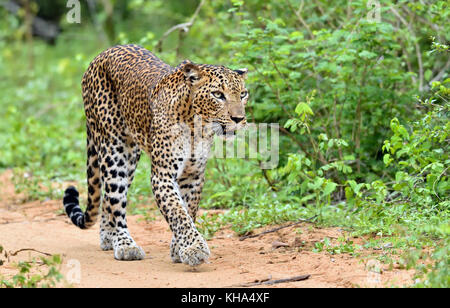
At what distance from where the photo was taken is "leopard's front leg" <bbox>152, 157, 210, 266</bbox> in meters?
5.51

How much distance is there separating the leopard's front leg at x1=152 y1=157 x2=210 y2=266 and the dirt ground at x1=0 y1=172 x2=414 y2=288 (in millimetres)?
151

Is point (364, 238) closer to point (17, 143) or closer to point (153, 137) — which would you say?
point (153, 137)

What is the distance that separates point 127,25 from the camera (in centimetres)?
1922

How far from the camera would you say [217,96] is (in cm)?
584

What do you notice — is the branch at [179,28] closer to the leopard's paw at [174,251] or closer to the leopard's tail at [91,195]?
the leopard's tail at [91,195]

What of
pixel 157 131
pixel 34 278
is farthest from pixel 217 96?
pixel 34 278

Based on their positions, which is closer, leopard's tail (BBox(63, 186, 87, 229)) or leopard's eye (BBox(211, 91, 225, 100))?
leopard's eye (BBox(211, 91, 225, 100))

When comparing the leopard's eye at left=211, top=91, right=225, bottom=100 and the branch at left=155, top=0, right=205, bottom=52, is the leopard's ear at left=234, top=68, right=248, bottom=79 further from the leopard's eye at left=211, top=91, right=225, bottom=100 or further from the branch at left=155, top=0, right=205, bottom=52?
the branch at left=155, top=0, right=205, bottom=52

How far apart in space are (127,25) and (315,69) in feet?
40.3

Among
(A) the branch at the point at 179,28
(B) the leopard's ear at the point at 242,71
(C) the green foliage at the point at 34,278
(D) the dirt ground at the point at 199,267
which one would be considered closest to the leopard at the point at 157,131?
(B) the leopard's ear at the point at 242,71

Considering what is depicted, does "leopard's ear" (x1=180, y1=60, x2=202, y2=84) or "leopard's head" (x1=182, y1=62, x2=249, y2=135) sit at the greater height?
"leopard's ear" (x1=180, y1=60, x2=202, y2=84)

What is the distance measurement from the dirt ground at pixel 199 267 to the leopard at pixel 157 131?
24 cm

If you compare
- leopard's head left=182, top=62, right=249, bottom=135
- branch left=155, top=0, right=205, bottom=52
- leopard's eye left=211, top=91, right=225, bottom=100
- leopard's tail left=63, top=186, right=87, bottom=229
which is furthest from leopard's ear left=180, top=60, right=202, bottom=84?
branch left=155, top=0, right=205, bottom=52
